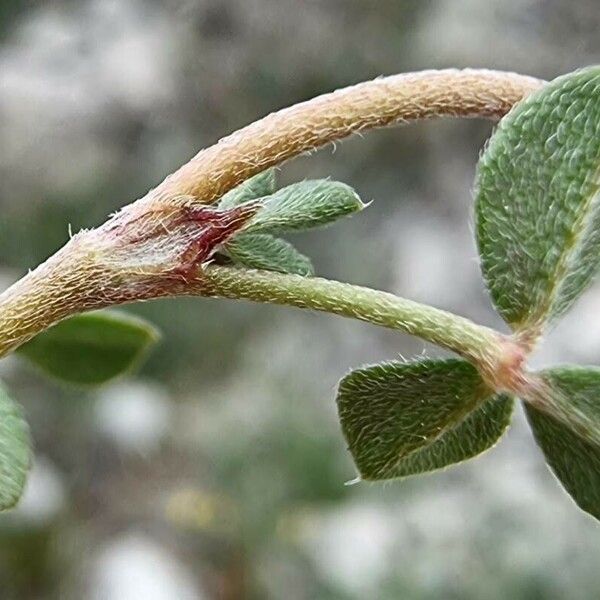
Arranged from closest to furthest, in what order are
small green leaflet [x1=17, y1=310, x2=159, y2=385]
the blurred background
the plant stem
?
1. the plant stem
2. small green leaflet [x1=17, y1=310, x2=159, y2=385]
3. the blurred background

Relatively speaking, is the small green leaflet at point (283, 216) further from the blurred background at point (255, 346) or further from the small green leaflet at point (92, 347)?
the blurred background at point (255, 346)

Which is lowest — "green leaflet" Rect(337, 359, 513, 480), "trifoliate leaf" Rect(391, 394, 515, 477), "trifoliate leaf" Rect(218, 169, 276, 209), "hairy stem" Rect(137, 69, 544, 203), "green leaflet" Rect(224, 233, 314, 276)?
"trifoliate leaf" Rect(391, 394, 515, 477)

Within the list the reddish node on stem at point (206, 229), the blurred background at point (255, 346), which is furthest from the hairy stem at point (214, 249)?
the blurred background at point (255, 346)

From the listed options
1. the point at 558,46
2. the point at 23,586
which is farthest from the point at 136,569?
the point at 558,46

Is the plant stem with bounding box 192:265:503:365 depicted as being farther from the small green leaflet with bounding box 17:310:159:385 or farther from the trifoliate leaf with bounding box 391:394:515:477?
the small green leaflet with bounding box 17:310:159:385

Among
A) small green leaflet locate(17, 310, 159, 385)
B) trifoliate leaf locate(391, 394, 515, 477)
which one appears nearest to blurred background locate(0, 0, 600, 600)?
small green leaflet locate(17, 310, 159, 385)

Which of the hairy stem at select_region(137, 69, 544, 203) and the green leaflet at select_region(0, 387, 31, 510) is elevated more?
the hairy stem at select_region(137, 69, 544, 203)
